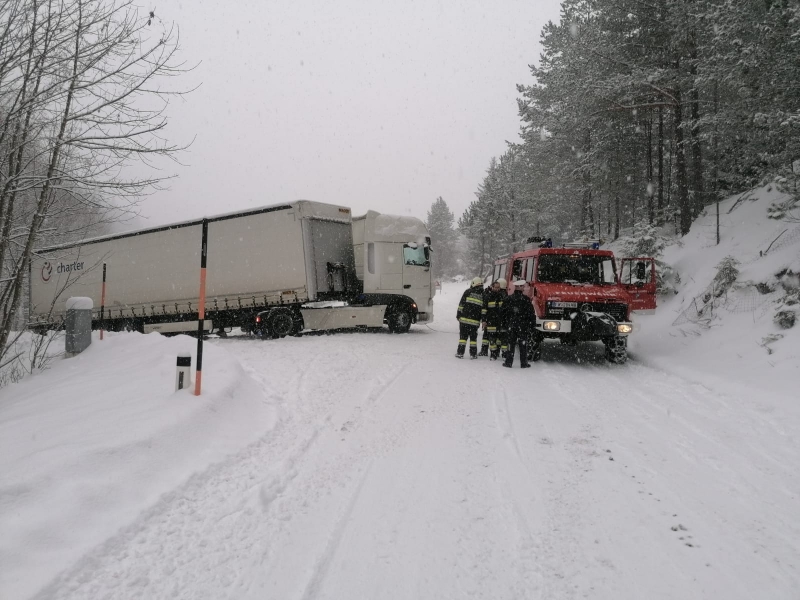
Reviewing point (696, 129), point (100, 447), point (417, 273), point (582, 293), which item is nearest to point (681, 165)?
point (696, 129)

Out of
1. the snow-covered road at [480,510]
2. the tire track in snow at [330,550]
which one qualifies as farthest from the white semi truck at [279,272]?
the tire track in snow at [330,550]

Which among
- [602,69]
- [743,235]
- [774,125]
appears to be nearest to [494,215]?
[602,69]

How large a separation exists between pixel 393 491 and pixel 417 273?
11.1 metres

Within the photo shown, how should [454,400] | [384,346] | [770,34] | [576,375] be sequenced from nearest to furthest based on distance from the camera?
[454,400]
[576,375]
[770,34]
[384,346]

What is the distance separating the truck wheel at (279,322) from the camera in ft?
43.8

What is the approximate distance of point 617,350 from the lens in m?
8.98

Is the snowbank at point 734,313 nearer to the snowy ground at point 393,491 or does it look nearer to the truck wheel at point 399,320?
the snowy ground at point 393,491

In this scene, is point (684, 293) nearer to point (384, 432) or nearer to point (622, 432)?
point (622, 432)

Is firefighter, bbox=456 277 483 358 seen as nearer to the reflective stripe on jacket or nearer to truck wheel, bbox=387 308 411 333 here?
the reflective stripe on jacket

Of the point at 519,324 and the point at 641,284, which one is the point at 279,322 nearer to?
the point at 519,324

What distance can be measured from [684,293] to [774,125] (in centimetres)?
483

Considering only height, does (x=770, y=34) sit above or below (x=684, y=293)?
above

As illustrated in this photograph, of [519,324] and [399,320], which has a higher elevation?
[519,324]

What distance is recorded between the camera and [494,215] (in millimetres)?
51750
